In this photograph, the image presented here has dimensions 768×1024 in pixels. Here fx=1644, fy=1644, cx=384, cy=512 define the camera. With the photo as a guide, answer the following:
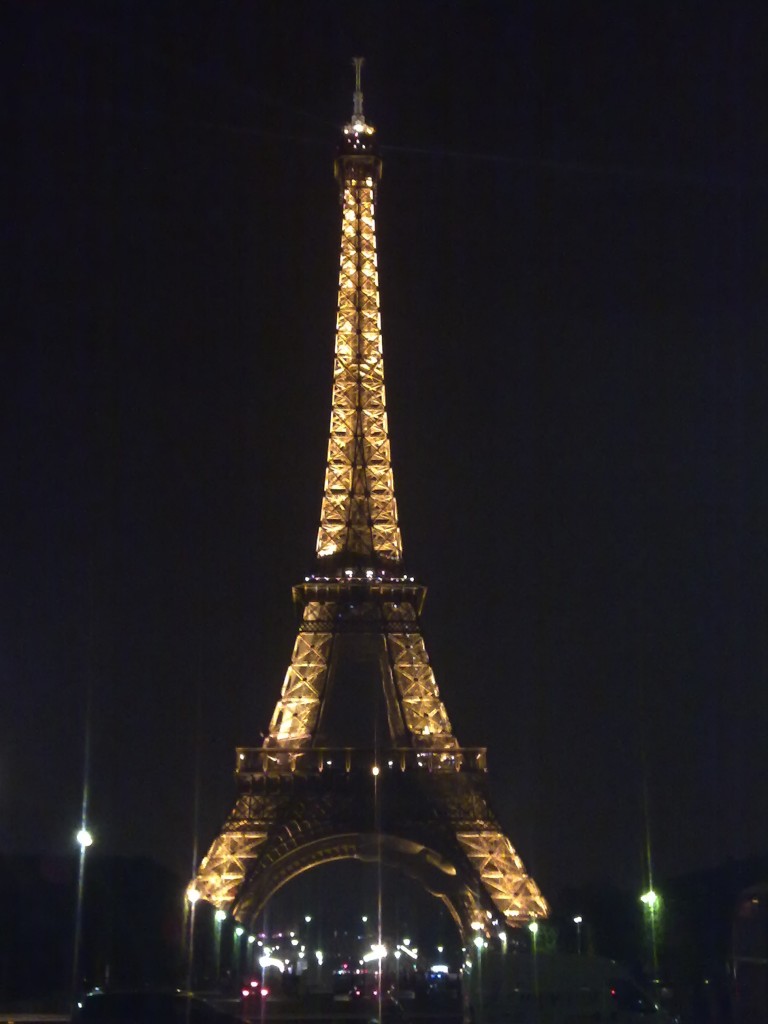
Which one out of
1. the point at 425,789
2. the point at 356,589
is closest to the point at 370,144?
the point at 356,589

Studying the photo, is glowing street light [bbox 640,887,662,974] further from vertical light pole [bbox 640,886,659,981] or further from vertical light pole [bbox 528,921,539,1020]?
vertical light pole [bbox 528,921,539,1020]

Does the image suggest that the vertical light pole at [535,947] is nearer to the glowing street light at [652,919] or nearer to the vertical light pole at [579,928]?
the glowing street light at [652,919]

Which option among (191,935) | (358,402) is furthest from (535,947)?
(358,402)

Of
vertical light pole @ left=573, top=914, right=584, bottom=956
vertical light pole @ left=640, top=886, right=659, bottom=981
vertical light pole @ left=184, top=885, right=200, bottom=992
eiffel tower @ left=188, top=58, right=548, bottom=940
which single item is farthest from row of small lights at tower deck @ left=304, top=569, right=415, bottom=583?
vertical light pole @ left=573, top=914, right=584, bottom=956

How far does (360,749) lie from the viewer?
7312 cm

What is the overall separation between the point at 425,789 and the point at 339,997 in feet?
33.6

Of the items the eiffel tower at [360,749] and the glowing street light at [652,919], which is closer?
the glowing street light at [652,919]

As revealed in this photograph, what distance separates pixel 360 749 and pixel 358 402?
52.2 ft

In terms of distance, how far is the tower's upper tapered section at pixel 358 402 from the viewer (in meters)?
74.7

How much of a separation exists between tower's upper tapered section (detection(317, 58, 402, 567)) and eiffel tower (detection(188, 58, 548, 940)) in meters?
0.06

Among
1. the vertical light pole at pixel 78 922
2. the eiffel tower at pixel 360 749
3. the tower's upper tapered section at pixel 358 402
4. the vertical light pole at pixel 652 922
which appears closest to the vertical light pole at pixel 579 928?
the eiffel tower at pixel 360 749

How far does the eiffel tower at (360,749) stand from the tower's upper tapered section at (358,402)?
6 centimetres

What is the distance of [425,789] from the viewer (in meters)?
71.6

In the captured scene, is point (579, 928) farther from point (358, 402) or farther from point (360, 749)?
point (358, 402)
